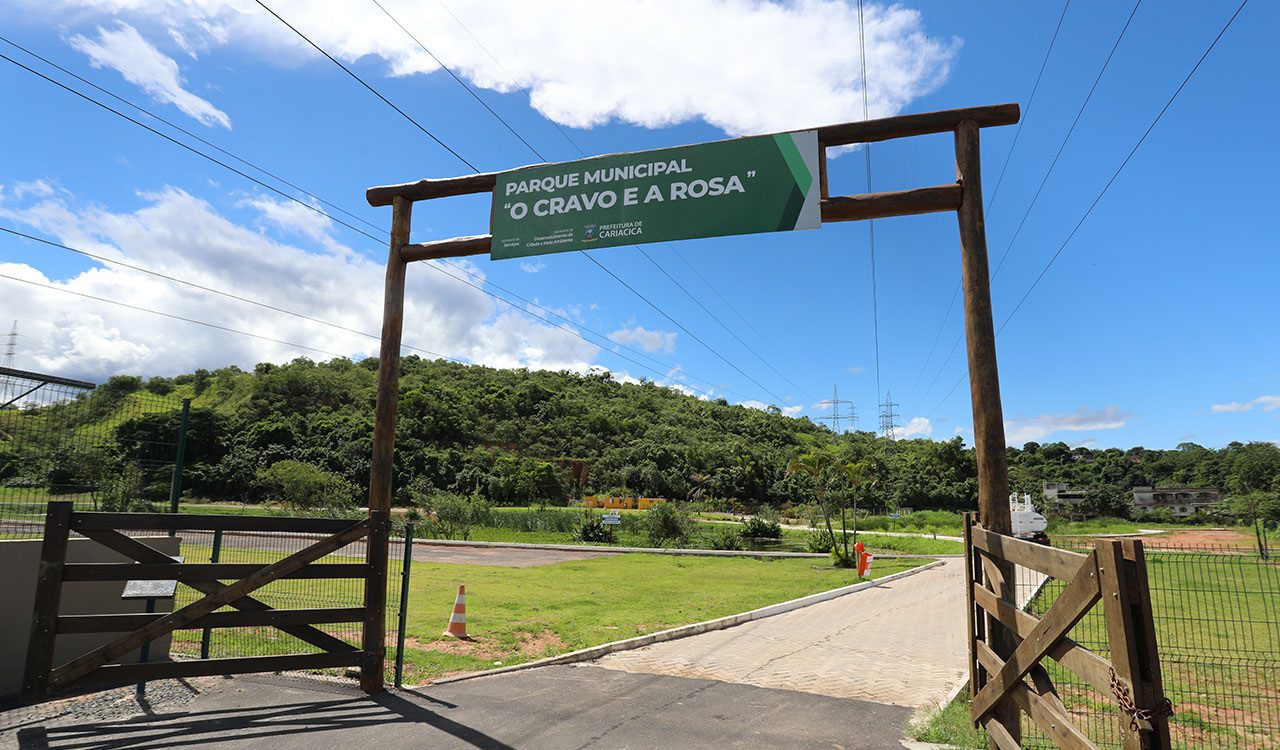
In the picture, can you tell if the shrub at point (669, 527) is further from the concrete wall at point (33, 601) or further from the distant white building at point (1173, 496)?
the distant white building at point (1173, 496)

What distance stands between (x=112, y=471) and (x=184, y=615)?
2.74m

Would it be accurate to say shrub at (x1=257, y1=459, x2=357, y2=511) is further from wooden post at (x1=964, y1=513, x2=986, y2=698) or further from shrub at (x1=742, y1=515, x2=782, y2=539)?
wooden post at (x1=964, y1=513, x2=986, y2=698)

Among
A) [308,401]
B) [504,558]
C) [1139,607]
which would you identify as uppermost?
[308,401]

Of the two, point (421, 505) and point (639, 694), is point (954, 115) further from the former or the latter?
point (421, 505)

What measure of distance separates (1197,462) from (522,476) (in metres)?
115

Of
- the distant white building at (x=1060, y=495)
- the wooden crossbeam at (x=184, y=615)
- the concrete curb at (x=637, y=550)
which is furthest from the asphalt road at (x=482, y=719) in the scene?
the distant white building at (x=1060, y=495)

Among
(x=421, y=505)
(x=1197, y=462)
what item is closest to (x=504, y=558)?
(x=421, y=505)

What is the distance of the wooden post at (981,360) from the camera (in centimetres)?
552

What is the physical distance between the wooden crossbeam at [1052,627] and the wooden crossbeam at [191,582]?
5874mm

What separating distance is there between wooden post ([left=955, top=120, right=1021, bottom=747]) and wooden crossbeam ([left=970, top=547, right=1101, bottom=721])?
→ 3.35ft

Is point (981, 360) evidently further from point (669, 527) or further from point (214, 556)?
point (669, 527)

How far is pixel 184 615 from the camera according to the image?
6.06 m

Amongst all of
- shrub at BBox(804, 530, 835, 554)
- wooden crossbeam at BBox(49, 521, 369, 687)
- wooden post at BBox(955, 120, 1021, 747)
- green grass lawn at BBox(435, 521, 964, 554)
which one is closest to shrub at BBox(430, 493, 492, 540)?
green grass lawn at BBox(435, 521, 964, 554)

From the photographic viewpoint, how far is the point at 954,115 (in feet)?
20.9
